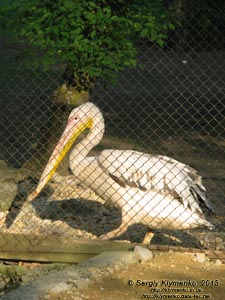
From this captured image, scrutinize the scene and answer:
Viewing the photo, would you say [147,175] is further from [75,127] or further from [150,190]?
[75,127]

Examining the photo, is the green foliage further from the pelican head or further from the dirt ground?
the dirt ground

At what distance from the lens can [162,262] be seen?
540 cm

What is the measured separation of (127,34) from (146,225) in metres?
1.67

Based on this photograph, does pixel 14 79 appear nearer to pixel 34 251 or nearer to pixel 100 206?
pixel 100 206

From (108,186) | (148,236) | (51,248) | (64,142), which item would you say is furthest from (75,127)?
(51,248)

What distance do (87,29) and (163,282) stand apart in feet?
8.53

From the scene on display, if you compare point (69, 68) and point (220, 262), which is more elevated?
point (69, 68)

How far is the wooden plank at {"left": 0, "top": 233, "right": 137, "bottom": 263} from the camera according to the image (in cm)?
562

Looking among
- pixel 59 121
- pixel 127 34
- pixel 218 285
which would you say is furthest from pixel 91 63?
pixel 218 285

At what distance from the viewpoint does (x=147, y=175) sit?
6.31 metres

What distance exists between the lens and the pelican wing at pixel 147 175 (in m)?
6.28

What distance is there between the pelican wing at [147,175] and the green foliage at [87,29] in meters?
0.78

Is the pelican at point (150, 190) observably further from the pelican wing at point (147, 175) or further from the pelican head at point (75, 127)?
the pelican head at point (75, 127)

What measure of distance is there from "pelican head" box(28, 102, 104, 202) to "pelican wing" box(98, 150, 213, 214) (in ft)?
1.84
